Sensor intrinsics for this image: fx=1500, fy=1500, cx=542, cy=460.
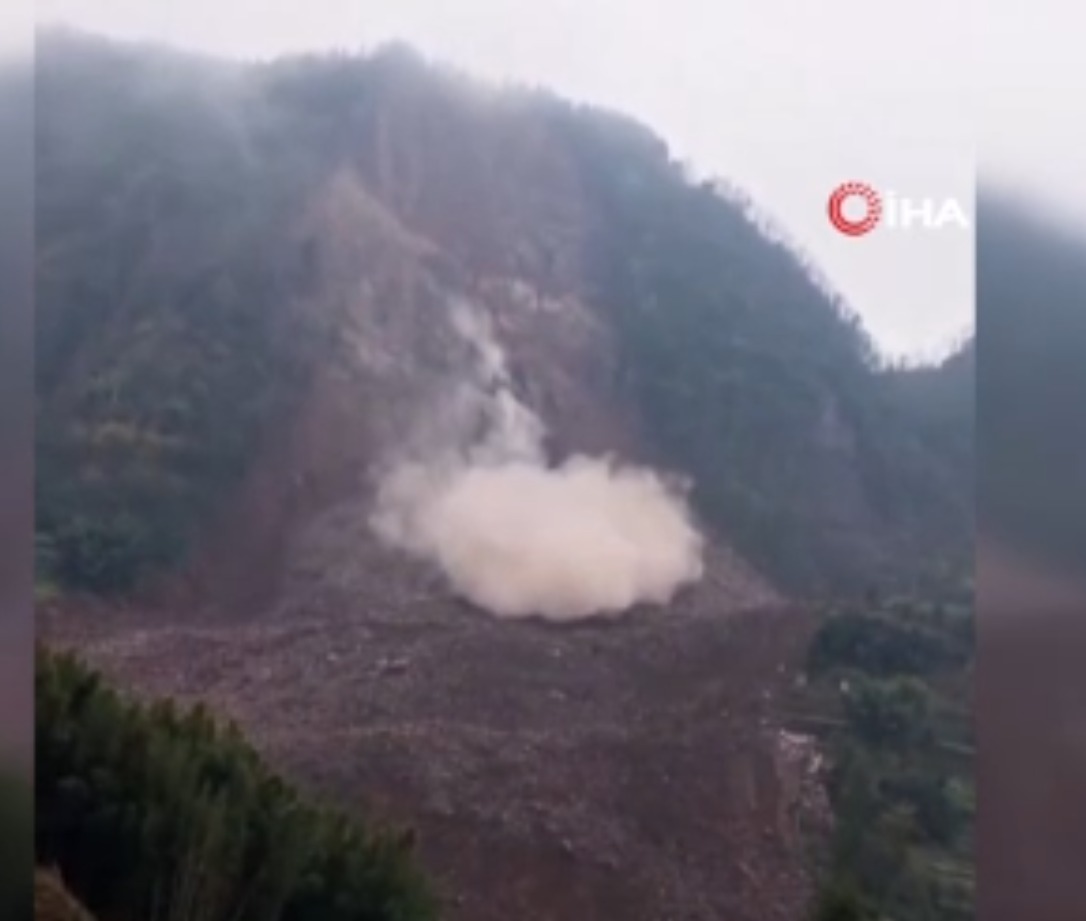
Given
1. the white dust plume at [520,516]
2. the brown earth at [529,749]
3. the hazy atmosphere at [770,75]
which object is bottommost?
the brown earth at [529,749]

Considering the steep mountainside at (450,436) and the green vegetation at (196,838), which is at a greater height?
the steep mountainside at (450,436)

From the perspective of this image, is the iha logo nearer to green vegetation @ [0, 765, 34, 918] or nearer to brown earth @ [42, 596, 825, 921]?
brown earth @ [42, 596, 825, 921]

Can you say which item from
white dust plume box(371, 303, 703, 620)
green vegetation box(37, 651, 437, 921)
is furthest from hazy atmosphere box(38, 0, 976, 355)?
green vegetation box(37, 651, 437, 921)

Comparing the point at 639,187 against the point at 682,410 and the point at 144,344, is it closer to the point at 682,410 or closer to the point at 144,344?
the point at 682,410

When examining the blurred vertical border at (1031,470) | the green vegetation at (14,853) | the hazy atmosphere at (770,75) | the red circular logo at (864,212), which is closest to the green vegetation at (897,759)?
the blurred vertical border at (1031,470)

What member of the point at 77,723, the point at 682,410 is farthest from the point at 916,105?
the point at 77,723

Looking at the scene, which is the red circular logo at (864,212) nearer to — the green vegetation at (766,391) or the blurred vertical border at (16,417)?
the green vegetation at (766,391)
